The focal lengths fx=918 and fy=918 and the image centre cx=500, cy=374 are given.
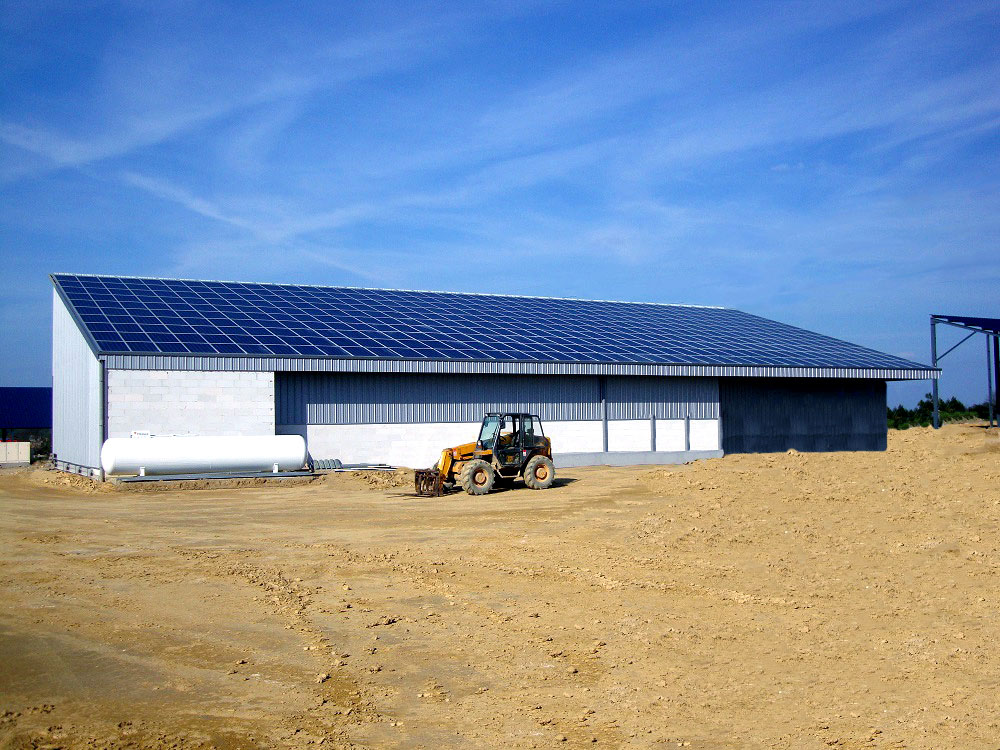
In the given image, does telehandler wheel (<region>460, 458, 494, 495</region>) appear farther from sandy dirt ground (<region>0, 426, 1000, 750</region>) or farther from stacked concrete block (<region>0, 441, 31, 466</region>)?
stacked concrete block (<region>0, 441, 31, 466</region>)

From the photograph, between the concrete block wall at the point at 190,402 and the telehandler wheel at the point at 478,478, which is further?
the concrete block wall at the point at 190,402

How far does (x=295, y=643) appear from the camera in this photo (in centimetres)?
905

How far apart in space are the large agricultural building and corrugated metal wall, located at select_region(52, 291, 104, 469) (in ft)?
0.33

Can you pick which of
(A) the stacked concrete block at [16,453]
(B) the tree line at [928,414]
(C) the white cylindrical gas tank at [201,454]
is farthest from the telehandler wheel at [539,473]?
(B) the tree line at [928,414]

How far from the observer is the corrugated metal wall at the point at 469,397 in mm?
28938

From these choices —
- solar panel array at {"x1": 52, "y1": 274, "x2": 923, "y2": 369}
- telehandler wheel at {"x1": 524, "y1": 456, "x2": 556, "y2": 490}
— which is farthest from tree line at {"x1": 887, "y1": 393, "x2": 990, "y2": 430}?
telehandler wheel at {"x1": 524, "y1": 456, "x2": 556, "y2": 490}

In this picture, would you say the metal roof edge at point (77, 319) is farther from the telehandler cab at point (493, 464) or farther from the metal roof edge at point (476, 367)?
the telehandler cab at point (493, 464)

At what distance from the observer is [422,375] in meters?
30.8

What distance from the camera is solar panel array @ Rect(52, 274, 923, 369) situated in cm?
2888

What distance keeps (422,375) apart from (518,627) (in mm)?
21422

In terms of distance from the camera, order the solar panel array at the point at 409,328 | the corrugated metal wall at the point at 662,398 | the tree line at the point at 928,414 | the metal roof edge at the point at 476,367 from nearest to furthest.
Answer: the metal roof edge at the point at 476,367
the solar panel array at the point at 409,328
the corrugated metal wall at the point at 662,398
the tree line at the point at 928,414

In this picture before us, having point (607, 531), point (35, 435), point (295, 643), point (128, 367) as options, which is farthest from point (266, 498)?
point (35, 435)

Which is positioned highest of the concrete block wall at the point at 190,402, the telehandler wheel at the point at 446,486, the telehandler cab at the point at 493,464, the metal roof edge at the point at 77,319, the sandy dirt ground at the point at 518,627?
the metal roof edge at the point at 77,319

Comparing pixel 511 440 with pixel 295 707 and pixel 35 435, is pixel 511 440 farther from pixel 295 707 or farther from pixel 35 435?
pixel 35 435
